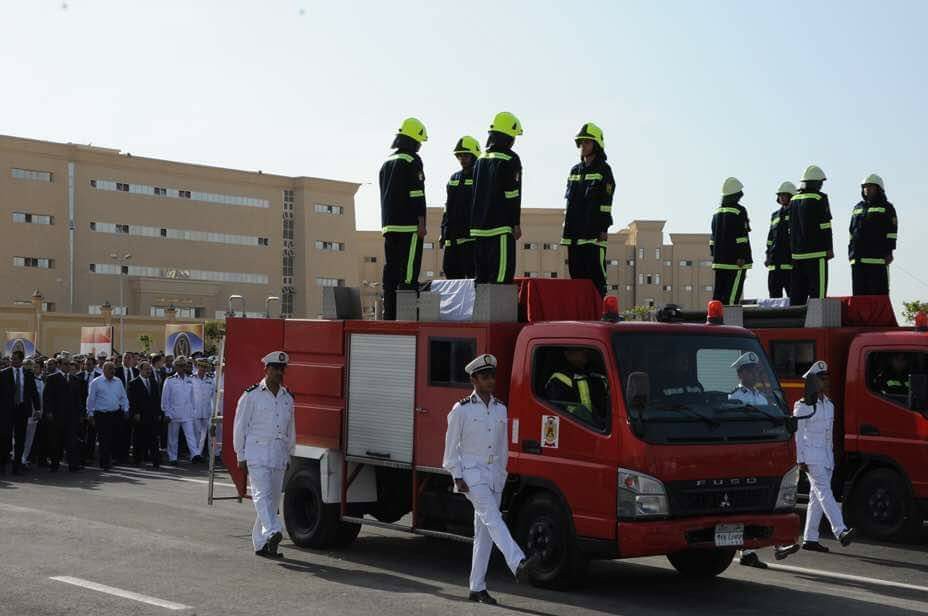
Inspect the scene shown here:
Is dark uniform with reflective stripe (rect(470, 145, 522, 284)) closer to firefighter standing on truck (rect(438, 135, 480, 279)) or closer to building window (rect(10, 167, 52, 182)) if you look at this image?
firefighter standing on truck (rect(438, 135, 480, 279))

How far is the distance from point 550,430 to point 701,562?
1.96 metres

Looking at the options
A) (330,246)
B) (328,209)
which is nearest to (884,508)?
(330,246)

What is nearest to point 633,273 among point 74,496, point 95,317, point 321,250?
point 321,250

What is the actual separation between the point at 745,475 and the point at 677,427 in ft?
2.46

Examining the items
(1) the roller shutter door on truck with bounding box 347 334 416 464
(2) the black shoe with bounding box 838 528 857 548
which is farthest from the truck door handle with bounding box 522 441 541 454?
(2) the black shoe with bounding box 838 528 857 548

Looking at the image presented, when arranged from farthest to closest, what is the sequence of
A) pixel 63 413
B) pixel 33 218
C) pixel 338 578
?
1. pixel 33 218
2. pixel 63 413
3. pixel 338 578

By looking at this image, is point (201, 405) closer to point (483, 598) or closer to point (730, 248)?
point (730, 248)

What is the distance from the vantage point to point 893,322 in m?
15.0

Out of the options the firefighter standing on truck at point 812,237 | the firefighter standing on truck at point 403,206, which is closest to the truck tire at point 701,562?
the firefighter standing on truck at point 403,206

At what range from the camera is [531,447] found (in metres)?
10.6

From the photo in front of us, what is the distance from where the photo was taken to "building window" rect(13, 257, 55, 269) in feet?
285

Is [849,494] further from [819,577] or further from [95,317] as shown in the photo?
[95,317]

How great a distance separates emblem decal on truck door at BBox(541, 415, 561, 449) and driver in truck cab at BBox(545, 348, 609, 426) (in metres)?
0.13

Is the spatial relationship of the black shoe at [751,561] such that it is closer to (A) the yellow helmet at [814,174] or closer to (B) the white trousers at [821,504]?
(B) the white trousers at [821,504]
